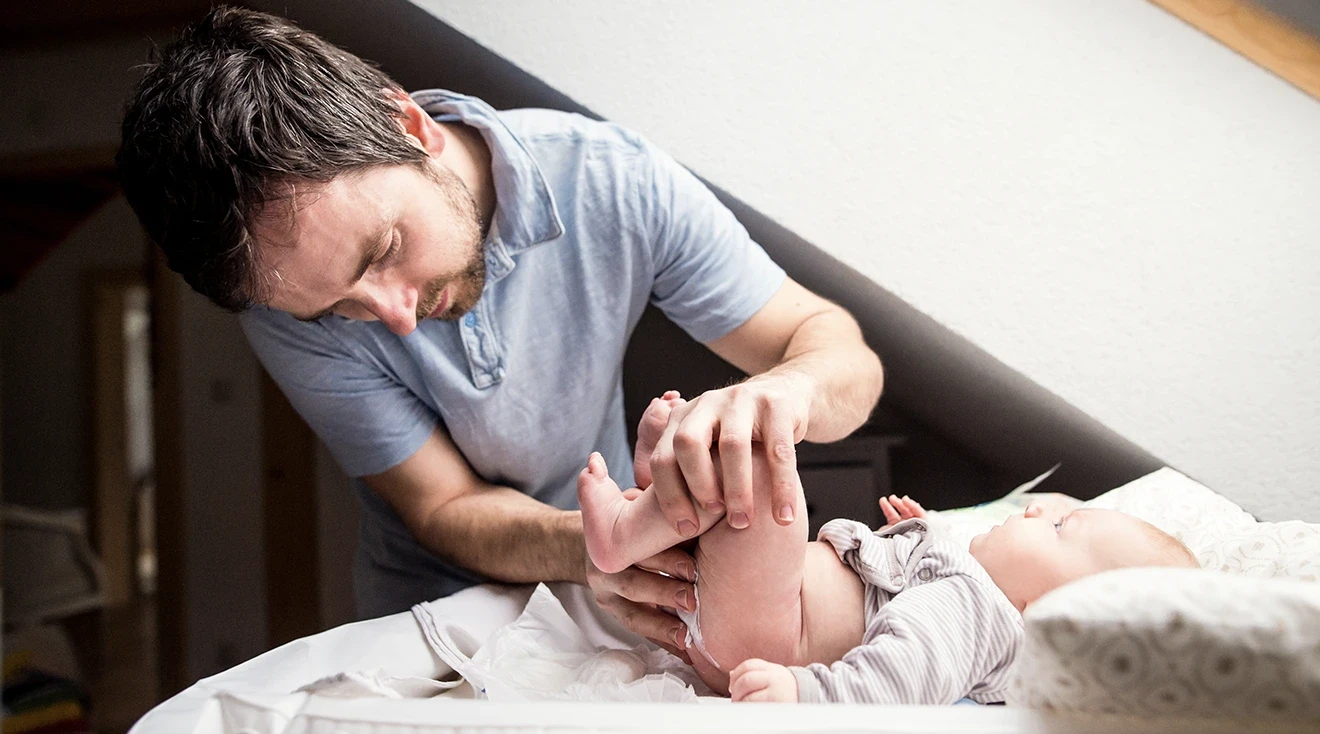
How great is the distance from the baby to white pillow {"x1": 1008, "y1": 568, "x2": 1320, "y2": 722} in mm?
174

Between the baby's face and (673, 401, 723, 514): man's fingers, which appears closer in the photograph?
(673, 401, 723, 514): man's fingers

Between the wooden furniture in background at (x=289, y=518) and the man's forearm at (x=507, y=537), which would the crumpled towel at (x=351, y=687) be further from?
the wooden furniture in background at (x=289, y=518)

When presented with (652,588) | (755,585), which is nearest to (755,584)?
(755,585)

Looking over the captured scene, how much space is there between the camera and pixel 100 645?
13.4 feet

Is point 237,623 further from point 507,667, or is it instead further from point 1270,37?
point 1270,37

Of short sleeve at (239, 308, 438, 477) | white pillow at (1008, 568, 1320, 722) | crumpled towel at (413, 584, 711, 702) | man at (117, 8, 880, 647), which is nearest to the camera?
white pillow at (1008, 568, 1320, 722)

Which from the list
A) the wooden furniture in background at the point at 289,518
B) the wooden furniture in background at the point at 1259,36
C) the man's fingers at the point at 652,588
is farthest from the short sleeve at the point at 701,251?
the wooden furniture in background at the point at 289,518

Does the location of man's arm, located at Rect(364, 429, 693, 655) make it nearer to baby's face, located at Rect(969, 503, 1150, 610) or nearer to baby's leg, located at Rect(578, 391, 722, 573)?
baby's leg, located at Rect(578, 391, 722, 573)

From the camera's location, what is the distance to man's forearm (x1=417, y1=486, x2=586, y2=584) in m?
0.96

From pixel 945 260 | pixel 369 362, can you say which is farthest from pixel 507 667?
pixel 945 260

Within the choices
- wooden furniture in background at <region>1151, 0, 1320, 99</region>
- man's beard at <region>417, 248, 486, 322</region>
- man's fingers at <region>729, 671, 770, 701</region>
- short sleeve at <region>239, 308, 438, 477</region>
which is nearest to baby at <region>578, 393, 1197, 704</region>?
man's fingers at <region>729, 671, 770, 701</region>

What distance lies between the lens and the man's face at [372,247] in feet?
2.81

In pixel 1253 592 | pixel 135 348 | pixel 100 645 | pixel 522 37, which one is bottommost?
pixel 100 645

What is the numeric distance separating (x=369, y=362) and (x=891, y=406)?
28.4 inches
